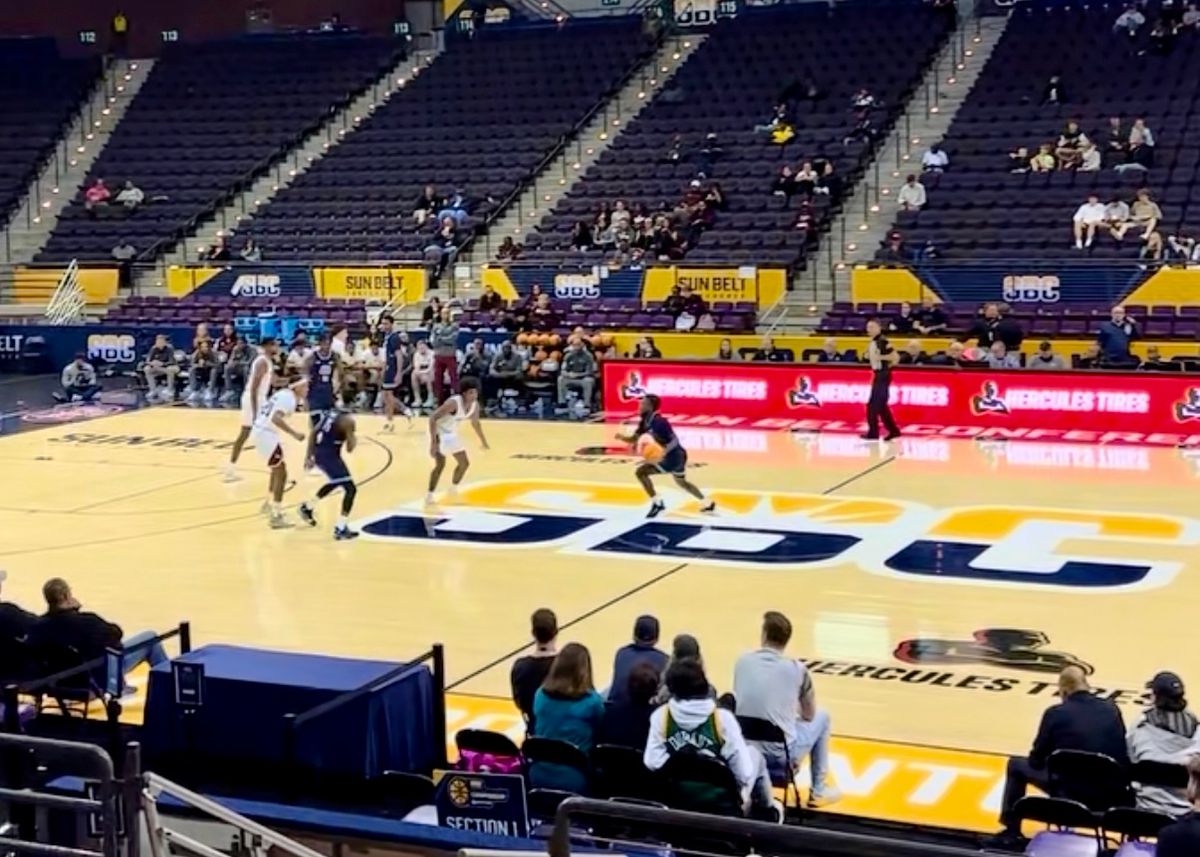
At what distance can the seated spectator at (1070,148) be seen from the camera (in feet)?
95.3

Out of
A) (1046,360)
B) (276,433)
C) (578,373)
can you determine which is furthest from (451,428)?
(1046,360)

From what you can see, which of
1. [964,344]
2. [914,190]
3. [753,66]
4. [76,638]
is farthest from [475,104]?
[76,638]

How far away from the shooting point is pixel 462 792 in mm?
7184

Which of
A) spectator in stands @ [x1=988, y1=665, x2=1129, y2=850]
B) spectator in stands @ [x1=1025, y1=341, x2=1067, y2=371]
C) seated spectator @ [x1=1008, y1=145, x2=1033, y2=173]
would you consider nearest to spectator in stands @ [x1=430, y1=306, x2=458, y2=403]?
spectator in stands @ [x1=1025, y1=341, x2=1067, y2=371]

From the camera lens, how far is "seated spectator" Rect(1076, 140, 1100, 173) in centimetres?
2889

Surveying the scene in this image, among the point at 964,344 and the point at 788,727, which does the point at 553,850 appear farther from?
the point at 964,344

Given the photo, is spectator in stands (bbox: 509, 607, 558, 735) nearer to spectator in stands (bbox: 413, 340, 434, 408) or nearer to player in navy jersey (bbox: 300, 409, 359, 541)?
player in navy jersey (bbox: 300, 409, 359, 541)

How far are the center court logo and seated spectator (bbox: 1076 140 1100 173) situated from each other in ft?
48.7

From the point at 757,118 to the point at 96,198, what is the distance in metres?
14.5

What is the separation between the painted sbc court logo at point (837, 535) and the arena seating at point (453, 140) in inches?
630

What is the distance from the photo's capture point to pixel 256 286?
33312 mm

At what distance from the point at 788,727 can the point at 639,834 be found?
196 centimetres

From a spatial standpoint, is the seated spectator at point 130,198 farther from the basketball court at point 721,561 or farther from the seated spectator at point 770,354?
the seated spectator at point 770,354

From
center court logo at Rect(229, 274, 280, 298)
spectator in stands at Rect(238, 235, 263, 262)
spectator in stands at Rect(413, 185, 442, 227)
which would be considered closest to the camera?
center court logo at Rect(229, 274, 280, 298)
